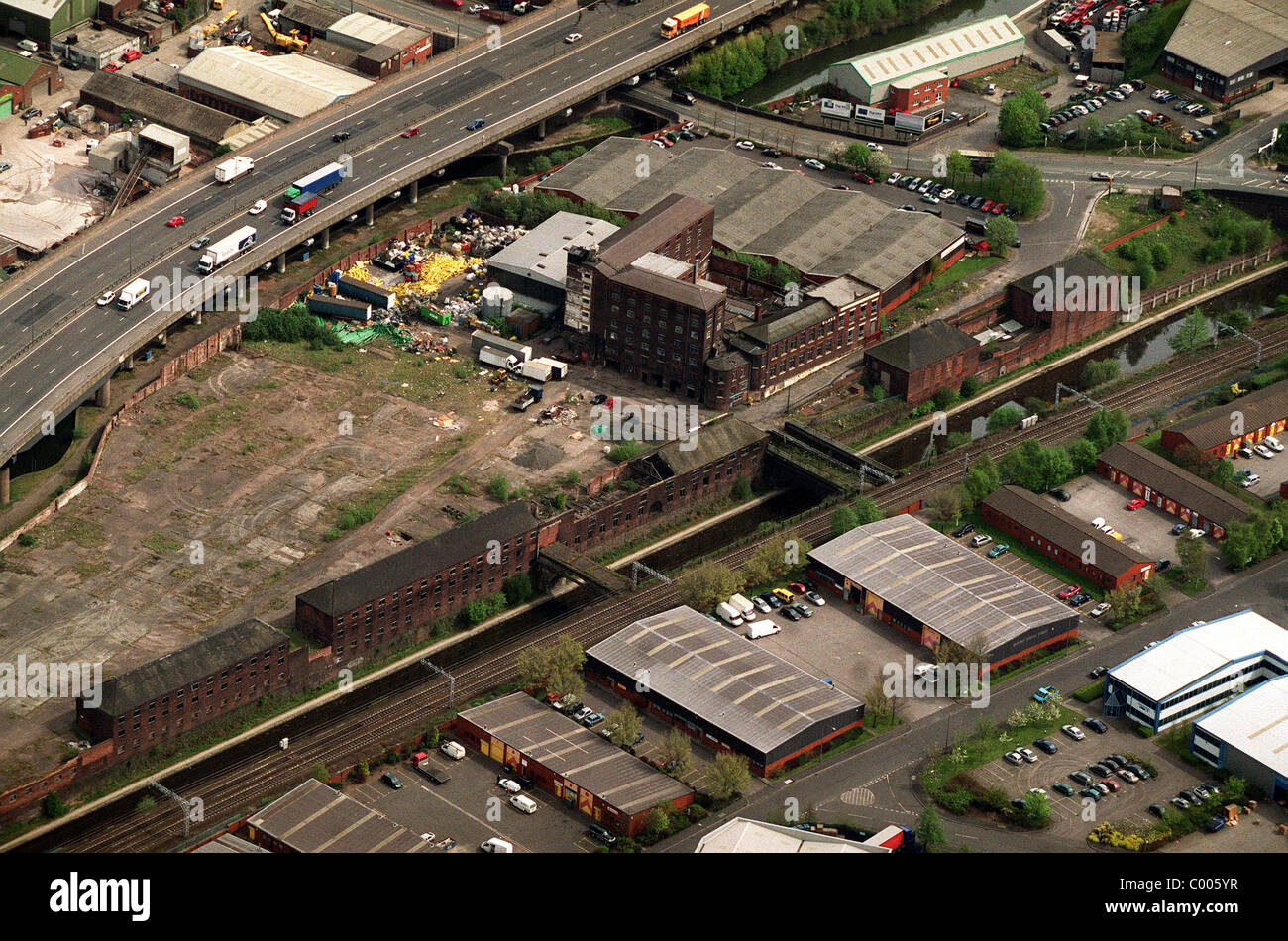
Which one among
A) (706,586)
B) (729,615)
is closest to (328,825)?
(729,615)

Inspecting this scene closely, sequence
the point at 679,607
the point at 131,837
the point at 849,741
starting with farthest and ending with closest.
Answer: the point at 679,607
the point at 849,741
the point at 131,837

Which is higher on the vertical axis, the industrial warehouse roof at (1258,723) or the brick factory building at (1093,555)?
the industrial warehouse roof at (1258,723)

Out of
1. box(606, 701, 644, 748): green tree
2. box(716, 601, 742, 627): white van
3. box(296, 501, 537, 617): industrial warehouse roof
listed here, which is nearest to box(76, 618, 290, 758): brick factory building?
box(296, 501, 537, 617): industrial warehouse roof

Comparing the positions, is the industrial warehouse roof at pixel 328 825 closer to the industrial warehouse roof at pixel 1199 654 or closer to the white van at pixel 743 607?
the white van at pixel 743 607

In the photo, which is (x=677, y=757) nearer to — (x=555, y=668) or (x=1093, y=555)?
(x=555, y=668)

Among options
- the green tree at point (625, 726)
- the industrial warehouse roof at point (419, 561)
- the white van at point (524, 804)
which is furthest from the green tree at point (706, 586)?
the white van at point (524, 804)

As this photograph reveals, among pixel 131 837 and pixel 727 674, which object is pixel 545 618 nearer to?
pixel 727 674

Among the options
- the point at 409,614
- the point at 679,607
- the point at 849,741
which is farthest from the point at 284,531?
the point at 849,741
